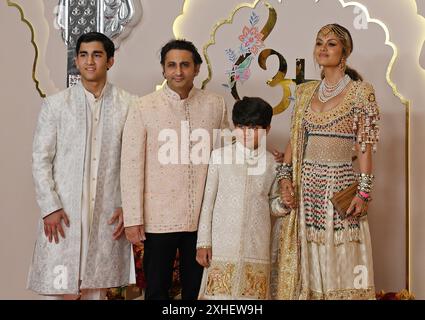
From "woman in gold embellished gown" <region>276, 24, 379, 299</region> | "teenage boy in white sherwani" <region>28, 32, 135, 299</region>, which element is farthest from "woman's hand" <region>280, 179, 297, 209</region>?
"teenage boy in white sherwani" <region>28, 32, 135, 299</region>

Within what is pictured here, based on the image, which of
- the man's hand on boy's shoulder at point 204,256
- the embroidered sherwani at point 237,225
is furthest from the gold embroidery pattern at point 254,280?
the man's hand on boy's shoulder at point 204,256

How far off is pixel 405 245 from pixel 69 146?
183cm

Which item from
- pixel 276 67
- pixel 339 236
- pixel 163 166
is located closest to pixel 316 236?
pixel 339 236

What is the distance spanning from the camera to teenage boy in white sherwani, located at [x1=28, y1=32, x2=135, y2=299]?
3020 mm

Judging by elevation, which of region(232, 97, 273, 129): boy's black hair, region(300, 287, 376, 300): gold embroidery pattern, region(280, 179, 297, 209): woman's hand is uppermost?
region(232, 97, 273, 129): boy's black hair

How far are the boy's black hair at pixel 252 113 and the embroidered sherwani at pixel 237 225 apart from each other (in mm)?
104

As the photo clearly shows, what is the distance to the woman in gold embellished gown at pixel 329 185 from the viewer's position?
2.87 m

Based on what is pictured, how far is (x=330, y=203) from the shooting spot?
113 inches

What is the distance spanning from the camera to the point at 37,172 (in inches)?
118

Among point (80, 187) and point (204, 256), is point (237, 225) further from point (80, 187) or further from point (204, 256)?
point (80, 187)

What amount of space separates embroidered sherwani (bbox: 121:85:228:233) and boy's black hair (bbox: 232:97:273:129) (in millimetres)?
174

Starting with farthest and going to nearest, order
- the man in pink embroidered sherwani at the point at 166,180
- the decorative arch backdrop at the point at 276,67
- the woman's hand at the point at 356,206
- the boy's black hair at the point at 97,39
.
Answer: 1. the decorative arch backdrop at the point at 276,67
2. the boy's black hair at the point at 97,39
3. the man in pink embroidered sherwani at the point at 166,180
4. the woman's hand at the point at 356,206

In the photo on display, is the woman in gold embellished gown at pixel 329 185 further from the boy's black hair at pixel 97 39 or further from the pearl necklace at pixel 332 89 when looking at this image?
the boy's black hair at pixel 97 39

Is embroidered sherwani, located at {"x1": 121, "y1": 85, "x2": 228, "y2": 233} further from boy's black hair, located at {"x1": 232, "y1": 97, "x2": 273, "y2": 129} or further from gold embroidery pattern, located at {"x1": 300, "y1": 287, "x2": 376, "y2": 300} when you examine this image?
gold embroidery pattern, located at {"x1": 300, "y1": 287, "x2": 376, "y2": 300}
